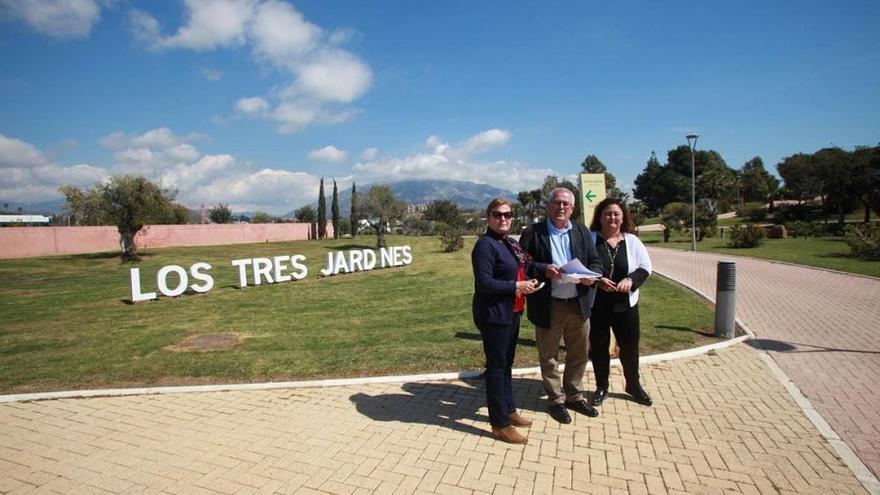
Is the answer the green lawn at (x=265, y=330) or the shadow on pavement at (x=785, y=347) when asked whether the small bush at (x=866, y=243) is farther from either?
the shadow on pavement at (x=785, y=347)

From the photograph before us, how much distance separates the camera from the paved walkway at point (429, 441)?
321cm

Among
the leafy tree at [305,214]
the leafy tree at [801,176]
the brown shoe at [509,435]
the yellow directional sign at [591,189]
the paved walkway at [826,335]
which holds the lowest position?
the paved walkway at [826,335]

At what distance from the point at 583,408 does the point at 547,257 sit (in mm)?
1587

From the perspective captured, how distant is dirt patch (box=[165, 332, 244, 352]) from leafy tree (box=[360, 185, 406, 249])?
2464 centimetres

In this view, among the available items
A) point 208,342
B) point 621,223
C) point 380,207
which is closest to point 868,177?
point 380,207

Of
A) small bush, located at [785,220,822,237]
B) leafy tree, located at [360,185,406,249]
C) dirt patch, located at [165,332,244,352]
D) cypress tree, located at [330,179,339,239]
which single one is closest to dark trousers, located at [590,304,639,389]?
dirt patch, located at [165,332,244,352]

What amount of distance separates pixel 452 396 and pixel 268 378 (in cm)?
242

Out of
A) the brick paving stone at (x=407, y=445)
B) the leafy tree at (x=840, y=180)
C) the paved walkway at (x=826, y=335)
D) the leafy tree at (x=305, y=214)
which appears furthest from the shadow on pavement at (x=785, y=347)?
the leafy tree at (x=305, y=214)

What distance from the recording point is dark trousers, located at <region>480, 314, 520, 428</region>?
3674mm

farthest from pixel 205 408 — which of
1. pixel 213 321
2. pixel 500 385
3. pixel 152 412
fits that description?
pixel 213 321

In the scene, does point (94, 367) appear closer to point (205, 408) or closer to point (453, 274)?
point (205, 408)

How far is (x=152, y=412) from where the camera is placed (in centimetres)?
455

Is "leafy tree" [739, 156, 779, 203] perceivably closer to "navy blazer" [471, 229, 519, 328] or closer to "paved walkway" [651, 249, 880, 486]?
"paved walkway" [651, 249, 880, 486]

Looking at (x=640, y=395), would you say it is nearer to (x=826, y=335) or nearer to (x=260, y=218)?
(x=826, y=335)
